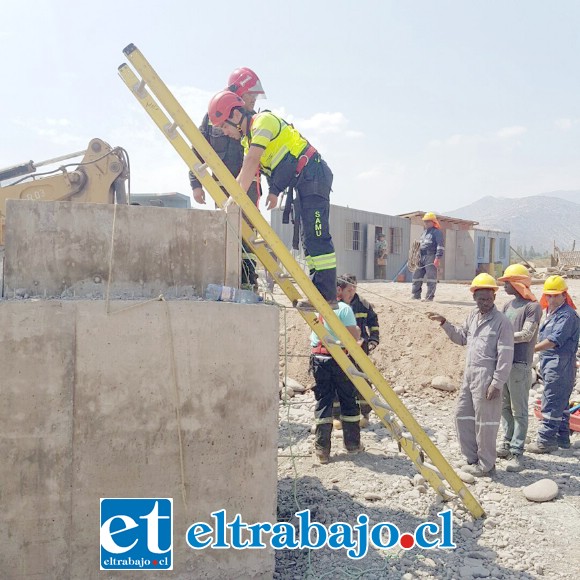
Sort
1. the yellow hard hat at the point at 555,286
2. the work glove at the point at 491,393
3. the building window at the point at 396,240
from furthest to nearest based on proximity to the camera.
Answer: the building window at the point at 396,240
the yellow hard hat at the point at 555,286
the work glove at the point at 491,393

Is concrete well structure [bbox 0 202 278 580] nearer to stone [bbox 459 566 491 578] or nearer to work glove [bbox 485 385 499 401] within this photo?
stone [bbox 459 566 491 578]

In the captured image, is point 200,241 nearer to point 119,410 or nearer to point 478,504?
Result: point 119,410

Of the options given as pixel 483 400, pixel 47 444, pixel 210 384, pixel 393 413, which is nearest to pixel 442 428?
pixel 483 400

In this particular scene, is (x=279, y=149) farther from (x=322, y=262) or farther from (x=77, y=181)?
(x=77, y=181)

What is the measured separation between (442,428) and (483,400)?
1.90m

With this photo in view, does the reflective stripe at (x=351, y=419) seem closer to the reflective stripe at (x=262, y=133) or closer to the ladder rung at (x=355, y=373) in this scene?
the ladder rung at (x=355, y=373)

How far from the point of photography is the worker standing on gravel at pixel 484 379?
502 cm

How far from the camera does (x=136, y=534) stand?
10.2 feet

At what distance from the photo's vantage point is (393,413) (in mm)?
4016

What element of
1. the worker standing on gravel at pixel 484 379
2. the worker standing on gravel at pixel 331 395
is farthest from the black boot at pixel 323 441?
the worker standing on gravel at pixel 484 379

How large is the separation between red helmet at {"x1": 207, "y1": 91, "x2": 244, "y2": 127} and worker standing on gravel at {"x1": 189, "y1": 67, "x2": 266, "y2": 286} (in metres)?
0.16

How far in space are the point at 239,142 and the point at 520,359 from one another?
3.55m

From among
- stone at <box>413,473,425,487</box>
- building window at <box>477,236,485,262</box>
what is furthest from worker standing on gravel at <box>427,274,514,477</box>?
building window at <box>477,236,485,262</box>

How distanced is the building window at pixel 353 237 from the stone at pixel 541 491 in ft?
55.3
